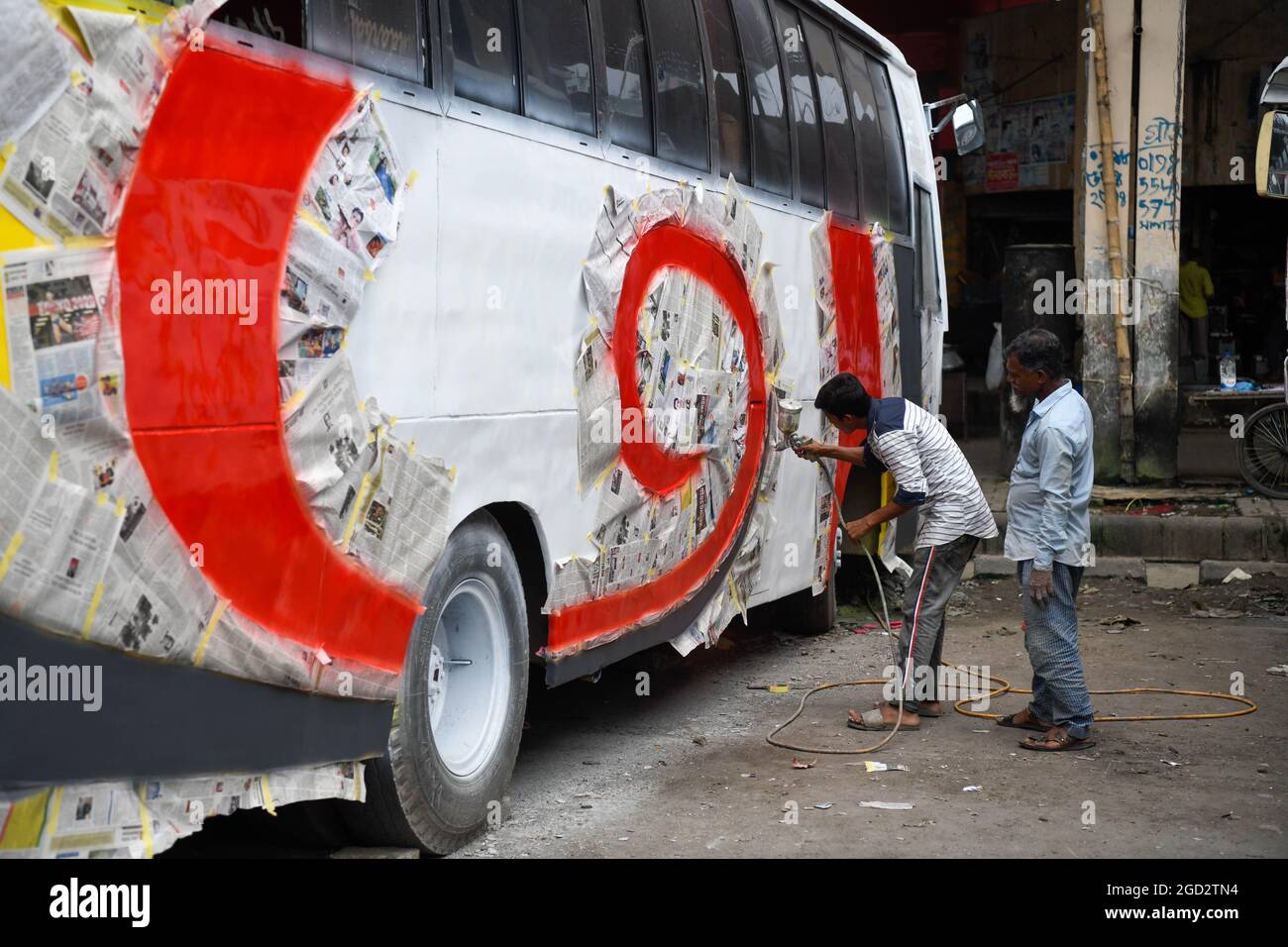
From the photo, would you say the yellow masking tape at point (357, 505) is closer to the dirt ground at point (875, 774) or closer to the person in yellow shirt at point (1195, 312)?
the dirt ground at point (875, 774)

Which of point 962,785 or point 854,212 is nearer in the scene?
point 962,785

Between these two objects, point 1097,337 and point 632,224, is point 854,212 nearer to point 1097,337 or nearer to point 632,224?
point 632,224

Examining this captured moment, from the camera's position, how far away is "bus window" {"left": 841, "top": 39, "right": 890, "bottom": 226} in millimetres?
8414

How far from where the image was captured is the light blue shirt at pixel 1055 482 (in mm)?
5848

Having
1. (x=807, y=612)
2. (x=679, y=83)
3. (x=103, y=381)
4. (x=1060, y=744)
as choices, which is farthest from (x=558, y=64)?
(x=807, y=612)

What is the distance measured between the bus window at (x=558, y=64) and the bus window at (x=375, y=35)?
657 mm

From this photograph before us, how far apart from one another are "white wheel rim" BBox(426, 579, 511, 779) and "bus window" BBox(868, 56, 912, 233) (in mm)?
5269

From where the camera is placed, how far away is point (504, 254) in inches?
176

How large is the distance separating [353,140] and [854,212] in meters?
5.06

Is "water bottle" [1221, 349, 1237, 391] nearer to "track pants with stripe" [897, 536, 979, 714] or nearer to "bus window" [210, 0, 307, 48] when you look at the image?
"track pants with stripe" [897, 536, 979, 714]

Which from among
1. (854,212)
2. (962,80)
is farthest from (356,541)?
(962,80)

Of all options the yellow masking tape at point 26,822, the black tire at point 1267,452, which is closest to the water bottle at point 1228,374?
the black tire at point 1267,452

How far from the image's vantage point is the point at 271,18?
3.47m

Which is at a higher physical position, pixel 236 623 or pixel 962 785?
pixel 236 623
